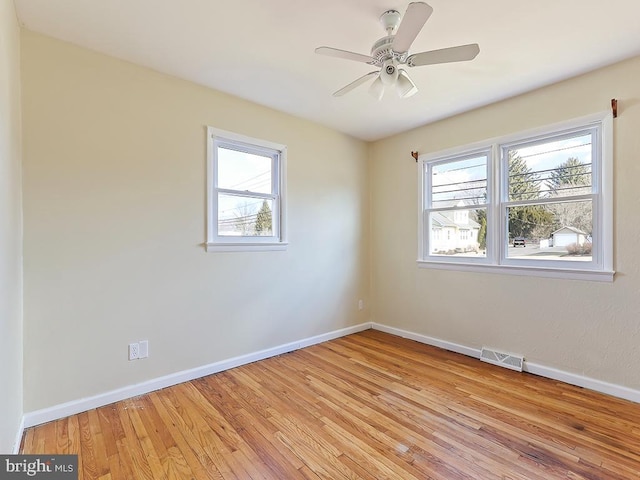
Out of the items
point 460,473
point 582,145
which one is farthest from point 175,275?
point 582,145

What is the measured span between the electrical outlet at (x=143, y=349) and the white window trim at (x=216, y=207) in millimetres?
880

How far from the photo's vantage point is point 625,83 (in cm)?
234

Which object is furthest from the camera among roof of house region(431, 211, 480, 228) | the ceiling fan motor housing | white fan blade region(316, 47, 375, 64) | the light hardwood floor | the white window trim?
roof of house region(431, 211, 480, 228)

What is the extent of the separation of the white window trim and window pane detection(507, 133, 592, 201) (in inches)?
90.1

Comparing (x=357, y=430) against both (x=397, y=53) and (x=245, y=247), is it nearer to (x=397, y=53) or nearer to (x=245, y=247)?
(x=245, y=247)

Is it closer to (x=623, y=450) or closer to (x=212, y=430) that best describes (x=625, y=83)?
(x=623, y=450)

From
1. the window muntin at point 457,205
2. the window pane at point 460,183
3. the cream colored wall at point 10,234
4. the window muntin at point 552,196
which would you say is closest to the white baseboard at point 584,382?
the window muntin at point 552,196

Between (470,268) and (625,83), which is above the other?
(625,83)

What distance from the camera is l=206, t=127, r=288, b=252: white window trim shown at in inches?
110

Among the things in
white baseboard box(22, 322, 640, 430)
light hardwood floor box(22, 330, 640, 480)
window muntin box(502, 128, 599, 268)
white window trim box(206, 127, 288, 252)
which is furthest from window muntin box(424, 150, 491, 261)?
white window trim box(206, 127, 288, 252)

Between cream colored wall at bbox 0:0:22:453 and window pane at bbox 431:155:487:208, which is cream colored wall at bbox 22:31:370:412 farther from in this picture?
window pane at bbox 431:155:487:208

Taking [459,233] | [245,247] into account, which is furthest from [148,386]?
[459,233]

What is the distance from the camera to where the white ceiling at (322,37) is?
1818mm

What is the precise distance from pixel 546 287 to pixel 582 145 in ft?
4.07
